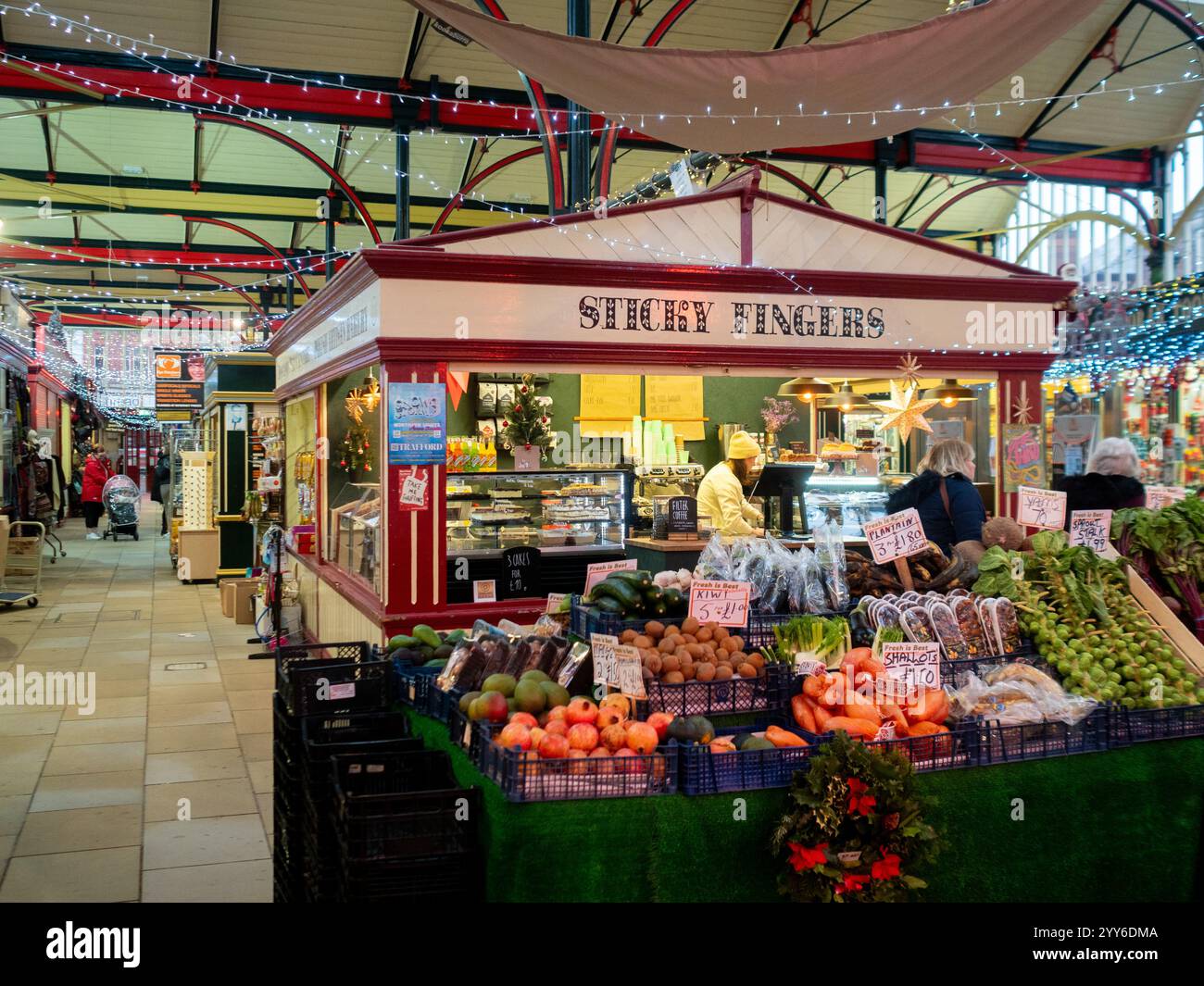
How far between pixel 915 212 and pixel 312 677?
1701 centimetres

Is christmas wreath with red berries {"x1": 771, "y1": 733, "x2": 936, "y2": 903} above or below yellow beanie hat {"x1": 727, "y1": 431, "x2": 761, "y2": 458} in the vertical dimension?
below

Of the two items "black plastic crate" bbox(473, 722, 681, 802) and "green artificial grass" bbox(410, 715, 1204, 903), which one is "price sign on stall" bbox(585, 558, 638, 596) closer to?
"green artificial grass" bbox(410, 715, 1204, 903)

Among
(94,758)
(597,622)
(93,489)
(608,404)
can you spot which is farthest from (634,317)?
(93,489)

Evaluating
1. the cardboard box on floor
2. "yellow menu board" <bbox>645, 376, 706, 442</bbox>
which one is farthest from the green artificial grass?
"yellow menu board" <bbox>645, 376, 706, 442</bbox>

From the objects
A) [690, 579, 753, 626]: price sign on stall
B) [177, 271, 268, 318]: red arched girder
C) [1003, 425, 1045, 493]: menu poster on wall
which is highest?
[177, 271, 268, 318]: red arched girder

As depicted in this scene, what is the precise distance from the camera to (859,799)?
2.98 metres

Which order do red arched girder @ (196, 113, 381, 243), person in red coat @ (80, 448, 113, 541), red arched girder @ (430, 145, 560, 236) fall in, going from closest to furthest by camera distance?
1. red arched girder @ (196, 113, 381, 243)
2. red arched girder @ (430, 145, 560, 236)
3. person in red coat @ (80, 448, 113, 541)

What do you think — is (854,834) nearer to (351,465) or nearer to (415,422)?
(415,422)

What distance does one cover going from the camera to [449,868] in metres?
2.88

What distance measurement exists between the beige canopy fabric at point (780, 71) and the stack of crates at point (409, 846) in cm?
321

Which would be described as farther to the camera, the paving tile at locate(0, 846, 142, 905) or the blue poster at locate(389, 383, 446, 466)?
the blue poster at locate(389, 383, 446, 466)

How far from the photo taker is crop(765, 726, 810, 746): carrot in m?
3.28

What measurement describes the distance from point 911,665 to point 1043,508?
1990mm

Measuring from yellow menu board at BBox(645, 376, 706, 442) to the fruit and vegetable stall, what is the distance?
856 centimetres
